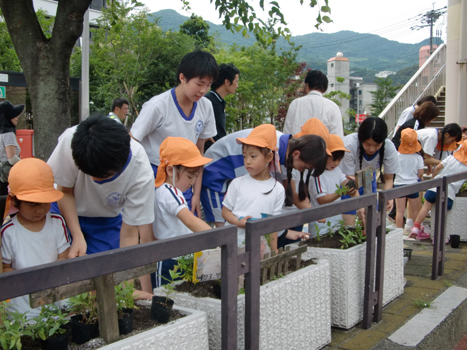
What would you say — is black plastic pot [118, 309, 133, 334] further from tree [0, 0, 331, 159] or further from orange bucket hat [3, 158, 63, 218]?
tree [0, 0, 331, 159]

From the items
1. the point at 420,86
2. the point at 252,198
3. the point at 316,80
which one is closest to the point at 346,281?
the point at 252,198

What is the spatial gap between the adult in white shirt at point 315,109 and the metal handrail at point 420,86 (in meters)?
8.20

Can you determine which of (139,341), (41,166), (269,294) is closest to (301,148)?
(269,294)

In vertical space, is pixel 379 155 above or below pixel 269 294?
above

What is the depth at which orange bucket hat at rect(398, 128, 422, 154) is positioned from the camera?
19.8 ft

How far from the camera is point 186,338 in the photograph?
1833 millimetres

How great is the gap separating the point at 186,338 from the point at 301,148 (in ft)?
5.67

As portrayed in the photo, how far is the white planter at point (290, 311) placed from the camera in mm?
2150

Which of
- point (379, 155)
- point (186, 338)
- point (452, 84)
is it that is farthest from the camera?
point (452, 84)

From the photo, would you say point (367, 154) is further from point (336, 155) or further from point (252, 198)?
point (252, 198)

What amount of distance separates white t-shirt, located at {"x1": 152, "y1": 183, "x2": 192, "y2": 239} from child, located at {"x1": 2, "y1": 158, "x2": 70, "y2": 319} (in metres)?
0.53

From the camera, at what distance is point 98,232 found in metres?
2.93

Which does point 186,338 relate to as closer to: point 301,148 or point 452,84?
point 301,148

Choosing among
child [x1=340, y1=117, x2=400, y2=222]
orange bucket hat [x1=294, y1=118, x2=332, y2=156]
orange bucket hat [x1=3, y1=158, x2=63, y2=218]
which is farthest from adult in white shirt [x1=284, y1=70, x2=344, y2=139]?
orange bucket hat [x1=3, y1=158, x2=63, y2=218]
